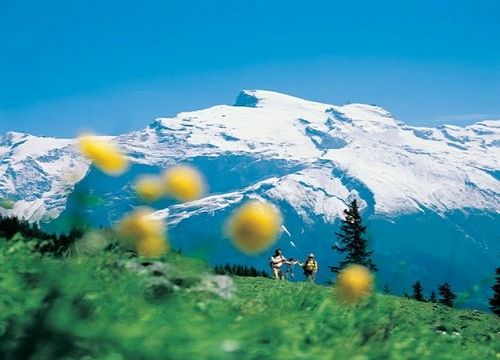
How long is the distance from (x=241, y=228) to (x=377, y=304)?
2.28 meters

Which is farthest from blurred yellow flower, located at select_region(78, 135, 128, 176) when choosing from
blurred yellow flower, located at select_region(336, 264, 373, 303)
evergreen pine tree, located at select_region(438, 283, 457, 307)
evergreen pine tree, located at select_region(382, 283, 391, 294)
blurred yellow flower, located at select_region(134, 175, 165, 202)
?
evergreen pine tree, located at select_region(382, 283, 391, 294)

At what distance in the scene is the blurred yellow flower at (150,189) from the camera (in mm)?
4059

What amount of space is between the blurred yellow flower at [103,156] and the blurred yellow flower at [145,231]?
0.28 m

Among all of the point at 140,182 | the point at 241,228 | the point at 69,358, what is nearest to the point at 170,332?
the point at 69,358

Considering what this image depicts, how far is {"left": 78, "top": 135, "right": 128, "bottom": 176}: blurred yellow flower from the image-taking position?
13.1 feet

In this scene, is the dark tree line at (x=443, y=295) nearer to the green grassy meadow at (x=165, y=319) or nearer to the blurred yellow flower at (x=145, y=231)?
A: the green grassy meadow at (x=165, y=319)

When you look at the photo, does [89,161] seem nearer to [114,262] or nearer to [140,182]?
[140,182]

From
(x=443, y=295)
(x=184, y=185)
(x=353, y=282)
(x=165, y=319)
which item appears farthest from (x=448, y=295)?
(x=443, y=295)

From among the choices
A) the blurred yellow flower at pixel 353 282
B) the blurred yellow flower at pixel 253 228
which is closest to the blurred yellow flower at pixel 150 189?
the blurred yellow flower at pixel 253 228

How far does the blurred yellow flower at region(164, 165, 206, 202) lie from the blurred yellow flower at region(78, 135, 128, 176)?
269mm

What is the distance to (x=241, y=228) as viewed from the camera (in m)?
3.54

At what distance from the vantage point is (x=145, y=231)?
4078mm

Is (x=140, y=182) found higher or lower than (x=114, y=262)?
higher

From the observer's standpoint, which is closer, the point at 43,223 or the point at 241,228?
the point at 241,228
